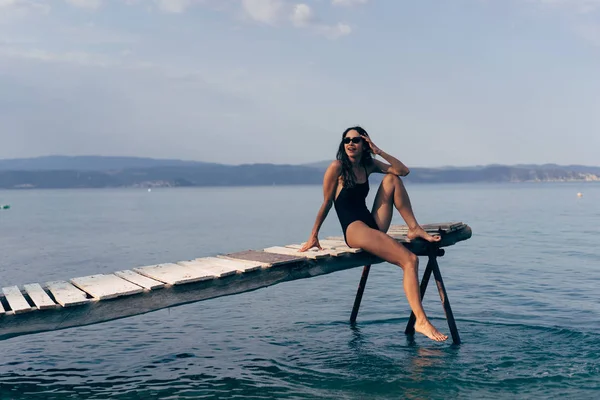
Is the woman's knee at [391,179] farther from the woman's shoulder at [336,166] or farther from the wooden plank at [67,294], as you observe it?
the wooden plank at [67,294]

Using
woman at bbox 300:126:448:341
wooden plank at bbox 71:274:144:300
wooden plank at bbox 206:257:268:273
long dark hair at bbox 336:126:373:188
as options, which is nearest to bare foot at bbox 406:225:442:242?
woman at bbox 300:126:448:341

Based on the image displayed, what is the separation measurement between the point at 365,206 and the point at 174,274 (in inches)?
148

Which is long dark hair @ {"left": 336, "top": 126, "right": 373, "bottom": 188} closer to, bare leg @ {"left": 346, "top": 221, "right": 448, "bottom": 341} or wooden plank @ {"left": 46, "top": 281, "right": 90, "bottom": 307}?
bare leg @ {"left": 346, "top": 221, "right": 448, "bottom": 341}

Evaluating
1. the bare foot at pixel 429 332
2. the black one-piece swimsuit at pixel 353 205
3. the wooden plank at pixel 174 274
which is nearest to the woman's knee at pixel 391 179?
the black one-piece swimsuit at pixel 353 205

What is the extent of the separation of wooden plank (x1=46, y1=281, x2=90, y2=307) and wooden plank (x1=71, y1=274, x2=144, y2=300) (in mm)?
128

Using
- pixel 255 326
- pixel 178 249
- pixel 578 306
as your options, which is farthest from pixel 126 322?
pixel 178 249

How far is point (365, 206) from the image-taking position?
12117mm

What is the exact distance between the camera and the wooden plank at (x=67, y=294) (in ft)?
31.1

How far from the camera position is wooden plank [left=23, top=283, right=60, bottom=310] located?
9.35 meters

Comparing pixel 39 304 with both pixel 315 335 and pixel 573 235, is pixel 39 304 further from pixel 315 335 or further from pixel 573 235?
pixel 573 235

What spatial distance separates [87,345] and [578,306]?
1263 cm

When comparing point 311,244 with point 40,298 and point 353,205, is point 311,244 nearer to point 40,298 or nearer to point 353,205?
point 353,205

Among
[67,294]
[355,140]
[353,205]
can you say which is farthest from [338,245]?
[67,294]

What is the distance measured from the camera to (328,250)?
11.8 metres
